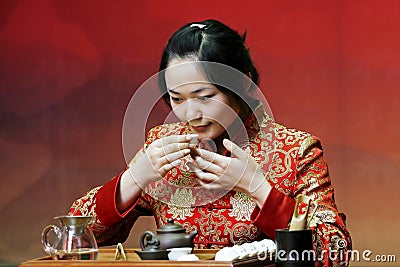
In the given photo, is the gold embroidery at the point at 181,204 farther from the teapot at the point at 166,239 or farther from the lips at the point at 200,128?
the teapot at the point at 166,239

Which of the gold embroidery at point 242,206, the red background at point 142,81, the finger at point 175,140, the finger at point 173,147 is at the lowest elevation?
the gold embroidery at point 242,206

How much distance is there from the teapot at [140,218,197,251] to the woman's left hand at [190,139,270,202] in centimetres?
24

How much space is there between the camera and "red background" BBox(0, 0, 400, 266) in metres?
4.16

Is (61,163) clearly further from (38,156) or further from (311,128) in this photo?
(311,128)

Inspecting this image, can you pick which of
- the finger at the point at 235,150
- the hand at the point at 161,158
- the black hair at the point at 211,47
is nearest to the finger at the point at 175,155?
the hand at the point at 161,158

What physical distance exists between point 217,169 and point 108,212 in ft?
1.31

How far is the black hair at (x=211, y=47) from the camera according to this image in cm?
260

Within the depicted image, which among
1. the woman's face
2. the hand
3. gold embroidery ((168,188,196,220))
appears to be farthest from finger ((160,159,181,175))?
gold embroidery ((168,188,196,220))

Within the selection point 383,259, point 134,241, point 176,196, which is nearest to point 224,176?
point 176,196

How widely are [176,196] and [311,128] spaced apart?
5.40 ft

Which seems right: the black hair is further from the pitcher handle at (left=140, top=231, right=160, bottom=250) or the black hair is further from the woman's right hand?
the pitcher handle at (left=140, top=231, right=160, bottom=250)

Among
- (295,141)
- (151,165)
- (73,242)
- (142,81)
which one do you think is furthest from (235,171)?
(142,81)

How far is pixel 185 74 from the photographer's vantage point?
2.56 m

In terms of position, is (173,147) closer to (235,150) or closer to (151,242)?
(235,150)
